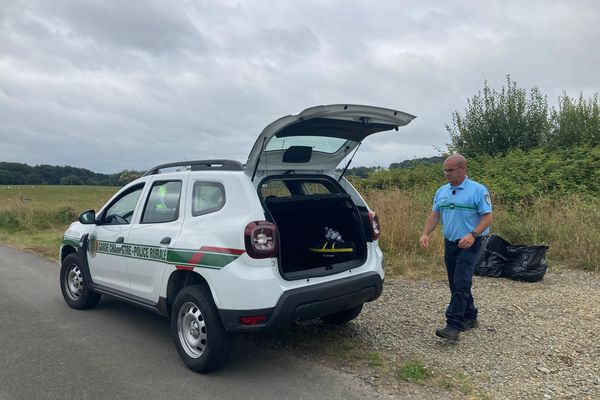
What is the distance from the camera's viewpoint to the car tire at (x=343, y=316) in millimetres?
5020

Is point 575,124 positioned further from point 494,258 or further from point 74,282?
point 74,282

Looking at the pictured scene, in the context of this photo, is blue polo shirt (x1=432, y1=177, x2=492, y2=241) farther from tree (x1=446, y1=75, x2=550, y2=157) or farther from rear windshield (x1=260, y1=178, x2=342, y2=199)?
tree (x1=446, y1=75, x2=550, y2=157)

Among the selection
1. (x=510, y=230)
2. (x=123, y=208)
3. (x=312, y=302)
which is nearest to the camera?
(x=312, y=302)

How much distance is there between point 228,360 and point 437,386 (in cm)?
177

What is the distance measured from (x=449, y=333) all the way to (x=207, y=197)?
2.70 meters

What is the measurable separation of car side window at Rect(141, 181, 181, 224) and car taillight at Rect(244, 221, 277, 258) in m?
1.05

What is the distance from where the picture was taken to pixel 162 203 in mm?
4730

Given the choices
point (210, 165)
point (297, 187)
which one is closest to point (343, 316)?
point (297, 187)

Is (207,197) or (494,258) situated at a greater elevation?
(207,197)

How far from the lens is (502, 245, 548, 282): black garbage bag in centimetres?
695

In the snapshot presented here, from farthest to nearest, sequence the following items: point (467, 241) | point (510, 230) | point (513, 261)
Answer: point (510, 230) < point (513, 261) < point (467, 241)

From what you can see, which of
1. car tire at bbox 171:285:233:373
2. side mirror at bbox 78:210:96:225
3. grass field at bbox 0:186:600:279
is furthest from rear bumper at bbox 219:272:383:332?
grass field at bbox 0:186:600:279

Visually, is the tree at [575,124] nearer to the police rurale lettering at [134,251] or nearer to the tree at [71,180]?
the police rurale lettering at [134,251]

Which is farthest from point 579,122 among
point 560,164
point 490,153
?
point 560,164
